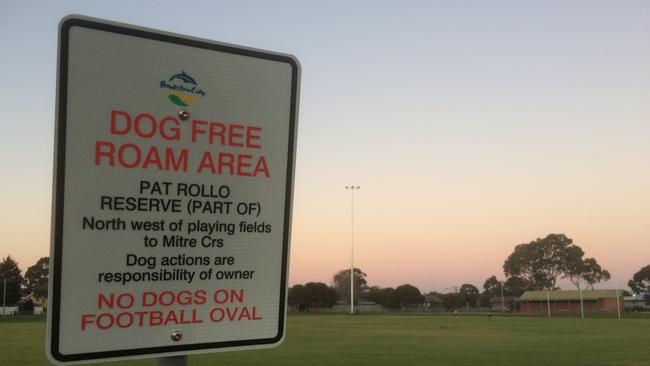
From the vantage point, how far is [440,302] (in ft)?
439

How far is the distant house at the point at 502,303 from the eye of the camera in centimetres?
12781

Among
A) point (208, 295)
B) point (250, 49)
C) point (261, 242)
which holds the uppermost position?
point (250, 49)

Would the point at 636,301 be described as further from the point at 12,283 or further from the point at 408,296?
the point at 12,283

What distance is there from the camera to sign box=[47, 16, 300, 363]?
142 centimetres

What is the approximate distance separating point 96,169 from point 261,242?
17.3 inches

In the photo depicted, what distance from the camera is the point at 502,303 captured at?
129500 millimetres

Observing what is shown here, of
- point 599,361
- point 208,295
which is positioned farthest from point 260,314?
point 599,361

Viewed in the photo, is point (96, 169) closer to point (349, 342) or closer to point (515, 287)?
point (349, 342)

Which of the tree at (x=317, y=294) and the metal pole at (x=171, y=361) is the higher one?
the tree at (x=317, y=294)

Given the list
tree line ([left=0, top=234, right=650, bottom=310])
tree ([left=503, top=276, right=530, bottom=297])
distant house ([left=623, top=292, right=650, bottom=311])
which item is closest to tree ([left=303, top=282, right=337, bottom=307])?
tree line ([left=0, top=234, right=650, bottom=310])

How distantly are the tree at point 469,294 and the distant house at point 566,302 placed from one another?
49.6ft

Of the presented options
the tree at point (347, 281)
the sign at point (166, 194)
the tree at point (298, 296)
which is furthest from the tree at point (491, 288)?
the sign at point (166, 194)

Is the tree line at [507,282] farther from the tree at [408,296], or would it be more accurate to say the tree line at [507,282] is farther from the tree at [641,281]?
the tree at [641,281]

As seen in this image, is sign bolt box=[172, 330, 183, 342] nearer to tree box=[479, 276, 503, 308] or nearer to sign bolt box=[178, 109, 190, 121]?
sign bolt box=[178, 109, 190, 121]
